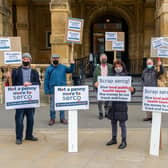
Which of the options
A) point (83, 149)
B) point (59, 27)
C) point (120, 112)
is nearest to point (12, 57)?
point (83, 149)

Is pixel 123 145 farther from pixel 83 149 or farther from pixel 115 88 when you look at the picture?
pixel 115 88

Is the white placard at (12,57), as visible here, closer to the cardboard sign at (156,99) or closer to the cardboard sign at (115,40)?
the cardboard sign at (156,99)

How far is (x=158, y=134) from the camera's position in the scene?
528cm

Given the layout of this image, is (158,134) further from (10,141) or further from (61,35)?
(61,35)

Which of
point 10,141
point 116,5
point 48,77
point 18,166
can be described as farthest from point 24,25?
point 18,166

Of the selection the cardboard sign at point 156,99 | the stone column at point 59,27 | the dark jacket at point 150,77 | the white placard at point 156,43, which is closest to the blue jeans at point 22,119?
the cardboard sign at point 156,99

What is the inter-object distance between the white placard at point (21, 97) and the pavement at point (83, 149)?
2.75ft

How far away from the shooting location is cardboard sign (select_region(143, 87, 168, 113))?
5.25 metres

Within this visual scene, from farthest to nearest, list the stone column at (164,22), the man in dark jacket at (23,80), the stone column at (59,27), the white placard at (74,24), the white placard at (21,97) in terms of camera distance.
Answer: the stone column at (59,27) → the stone column at (164,22) → the white placard at (74,24) → the man in dark jacket at (23,80) → the white placard at (21,97)

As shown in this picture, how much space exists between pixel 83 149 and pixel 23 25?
489 inches

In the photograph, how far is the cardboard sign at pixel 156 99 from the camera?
525 centimetres

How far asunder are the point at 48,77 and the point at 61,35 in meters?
3.67

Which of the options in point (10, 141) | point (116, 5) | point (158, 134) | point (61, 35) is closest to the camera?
point (158, 134)

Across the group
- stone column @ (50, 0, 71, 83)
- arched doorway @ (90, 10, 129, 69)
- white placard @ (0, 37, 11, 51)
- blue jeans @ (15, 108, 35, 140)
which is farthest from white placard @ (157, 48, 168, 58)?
arched doorway @ (90, 10, 129, 69)
